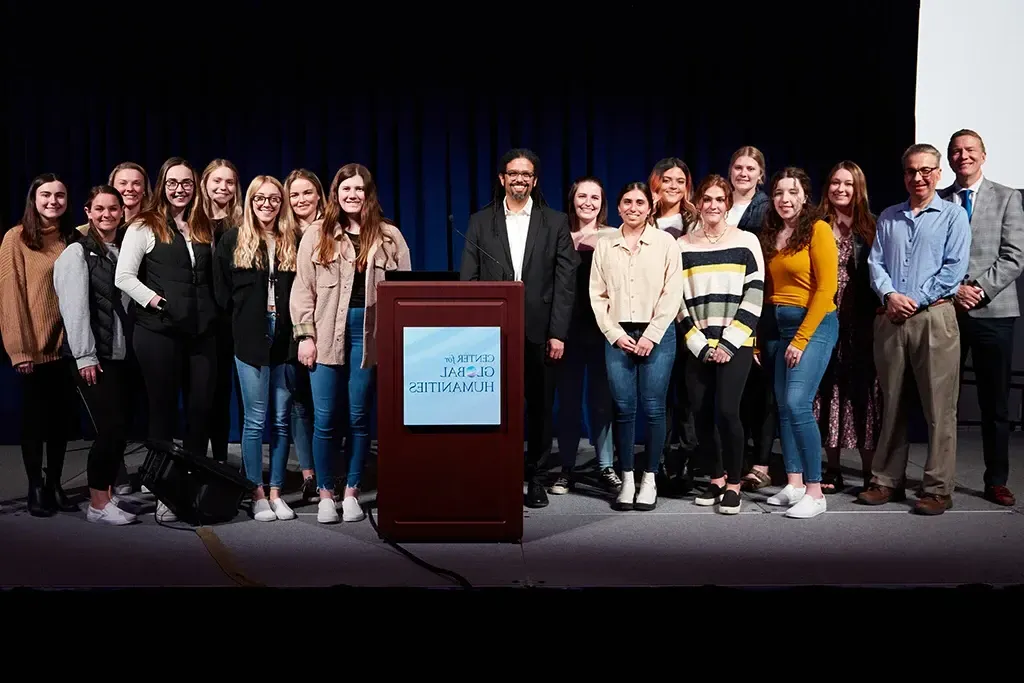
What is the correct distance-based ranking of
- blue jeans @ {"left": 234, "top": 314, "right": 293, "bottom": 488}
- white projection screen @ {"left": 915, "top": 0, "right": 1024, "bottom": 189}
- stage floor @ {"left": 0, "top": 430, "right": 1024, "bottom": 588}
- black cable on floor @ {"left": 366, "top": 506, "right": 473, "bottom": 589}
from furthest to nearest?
white projection screen @ {"left": 915, "top": 0, "right": 1024, "bottom": 189}
blue jeans @ {"left": 234, "top": 314, "right": 293, "bottom": 488}
stage floor @ {"left": 0, "top": 430, "right": 1024, "bottom": 588}
black cable on floor @ {"left": 366, "top": 506, "right": 473, "bottom": 589}

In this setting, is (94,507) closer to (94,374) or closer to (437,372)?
(94,374)

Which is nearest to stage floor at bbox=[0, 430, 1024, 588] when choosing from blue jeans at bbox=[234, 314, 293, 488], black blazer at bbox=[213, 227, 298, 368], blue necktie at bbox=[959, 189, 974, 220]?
blue jeans at bbox=[234, 314, 293, 488]

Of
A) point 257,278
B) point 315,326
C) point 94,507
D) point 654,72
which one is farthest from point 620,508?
point 654,72

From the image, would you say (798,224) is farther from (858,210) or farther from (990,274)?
(990,274)

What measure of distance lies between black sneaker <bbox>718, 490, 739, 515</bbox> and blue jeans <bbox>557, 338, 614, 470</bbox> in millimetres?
738

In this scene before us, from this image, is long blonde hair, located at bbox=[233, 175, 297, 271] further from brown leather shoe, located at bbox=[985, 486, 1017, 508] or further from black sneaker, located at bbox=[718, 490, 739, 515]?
brown leather shoe, located at bbox=[985, 486, 1017, 508]

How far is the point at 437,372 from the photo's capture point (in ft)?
12.9

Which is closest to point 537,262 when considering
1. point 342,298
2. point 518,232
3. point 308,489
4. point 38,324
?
point 518,232

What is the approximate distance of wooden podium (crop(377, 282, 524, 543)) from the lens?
395 cm

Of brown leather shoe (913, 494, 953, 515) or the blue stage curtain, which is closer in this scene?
brown leather shoe (913, 494, 953, 515)

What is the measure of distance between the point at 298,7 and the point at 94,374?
2.98 metres

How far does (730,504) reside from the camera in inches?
179

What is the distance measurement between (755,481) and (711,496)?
0.37 meters

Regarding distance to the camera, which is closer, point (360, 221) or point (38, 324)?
point (360, 221)
